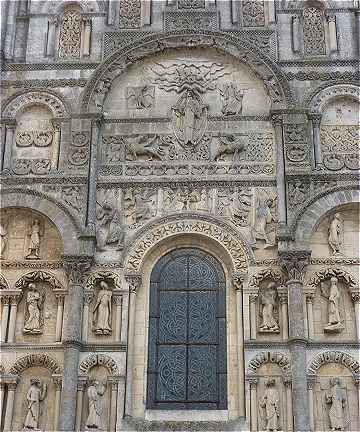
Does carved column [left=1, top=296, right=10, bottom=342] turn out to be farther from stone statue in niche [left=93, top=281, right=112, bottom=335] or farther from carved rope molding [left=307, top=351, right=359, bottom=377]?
carved rope molding [left=307, top=351, right=359, bottom=377]

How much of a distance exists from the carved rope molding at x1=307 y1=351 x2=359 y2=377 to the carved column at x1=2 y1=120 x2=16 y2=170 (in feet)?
23.8

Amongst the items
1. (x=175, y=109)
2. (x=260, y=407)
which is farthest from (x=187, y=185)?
(x=260, y=407)

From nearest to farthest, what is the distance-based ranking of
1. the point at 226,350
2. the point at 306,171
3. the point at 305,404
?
1. the point at 305,404
2. the point at 226,350
3. the point at 306,171

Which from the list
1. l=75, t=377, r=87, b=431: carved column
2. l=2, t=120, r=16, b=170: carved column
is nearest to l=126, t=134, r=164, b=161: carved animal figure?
l=2, t=120, r=16, b=170: carved column

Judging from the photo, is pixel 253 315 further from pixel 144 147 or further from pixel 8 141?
pixel 8 141

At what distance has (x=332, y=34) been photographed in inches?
685

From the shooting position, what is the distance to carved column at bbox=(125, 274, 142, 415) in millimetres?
14320

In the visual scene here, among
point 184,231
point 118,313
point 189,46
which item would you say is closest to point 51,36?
point 189,46

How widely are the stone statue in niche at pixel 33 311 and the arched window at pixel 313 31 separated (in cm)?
777

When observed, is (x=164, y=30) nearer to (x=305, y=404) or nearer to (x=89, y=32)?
(x=89, y=32)

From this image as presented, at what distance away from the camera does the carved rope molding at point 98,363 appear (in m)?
14.5

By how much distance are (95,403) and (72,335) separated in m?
1.29

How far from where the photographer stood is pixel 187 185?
1597 centimetres

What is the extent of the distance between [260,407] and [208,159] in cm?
515
